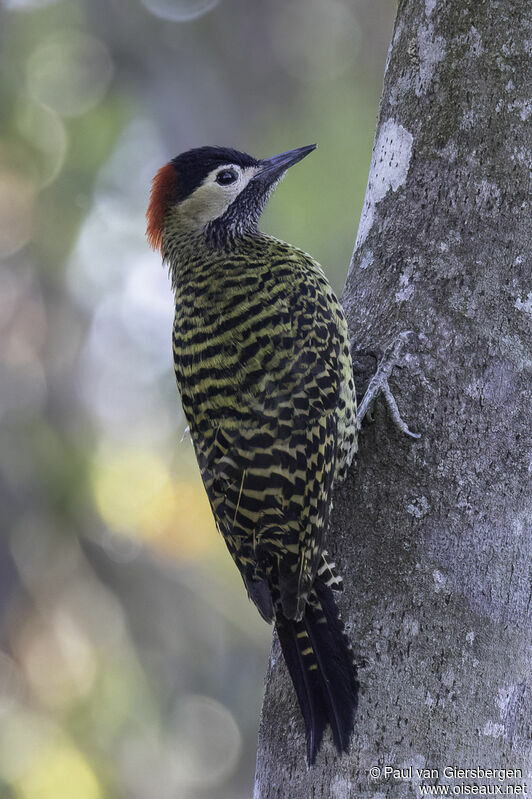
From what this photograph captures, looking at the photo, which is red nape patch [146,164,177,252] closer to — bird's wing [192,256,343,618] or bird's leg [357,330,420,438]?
bird's wing [192,256,343,618]

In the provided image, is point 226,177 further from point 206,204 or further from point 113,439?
point 113,439

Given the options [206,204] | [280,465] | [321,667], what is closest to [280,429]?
[280,465]

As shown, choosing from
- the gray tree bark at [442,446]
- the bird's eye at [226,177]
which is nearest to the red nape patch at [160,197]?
the bird's eye at [226,177]

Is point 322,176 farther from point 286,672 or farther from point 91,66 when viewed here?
point 286,672

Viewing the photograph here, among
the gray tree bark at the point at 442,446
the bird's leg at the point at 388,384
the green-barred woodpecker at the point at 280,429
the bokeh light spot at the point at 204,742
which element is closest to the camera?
the gray tree bark at the point at 442,446

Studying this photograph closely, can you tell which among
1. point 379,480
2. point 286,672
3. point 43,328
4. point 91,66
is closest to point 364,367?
point 379,480

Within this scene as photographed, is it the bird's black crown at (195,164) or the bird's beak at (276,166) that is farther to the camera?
the bird's beak at (276,166)

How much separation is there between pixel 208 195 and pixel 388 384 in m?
1.28

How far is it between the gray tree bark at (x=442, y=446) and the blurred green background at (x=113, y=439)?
4441mm

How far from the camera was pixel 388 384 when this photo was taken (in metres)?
2.64

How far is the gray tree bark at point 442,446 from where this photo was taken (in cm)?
222

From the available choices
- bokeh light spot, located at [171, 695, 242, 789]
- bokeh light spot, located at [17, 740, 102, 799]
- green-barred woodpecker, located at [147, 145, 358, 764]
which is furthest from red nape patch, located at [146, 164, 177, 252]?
bokeh light spot, located at [171, 695, 242, 789]

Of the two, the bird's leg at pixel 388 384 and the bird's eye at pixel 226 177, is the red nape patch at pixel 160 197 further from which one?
the bird's leg at pixel 388 384

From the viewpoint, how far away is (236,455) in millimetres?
2686
